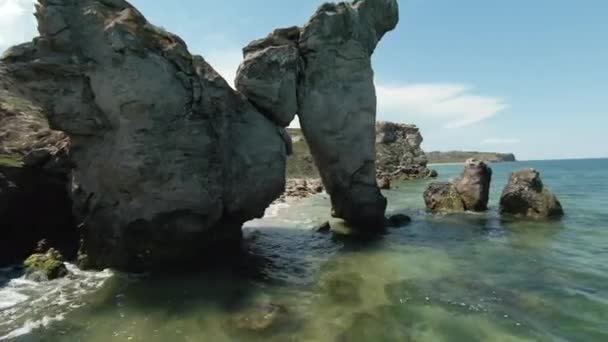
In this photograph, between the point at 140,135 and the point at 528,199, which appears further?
the point at 528,199

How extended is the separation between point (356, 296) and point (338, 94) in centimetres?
1452

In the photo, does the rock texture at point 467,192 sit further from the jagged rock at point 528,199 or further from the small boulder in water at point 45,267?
the small boulder in water at point 45,267

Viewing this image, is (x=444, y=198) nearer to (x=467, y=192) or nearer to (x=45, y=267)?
(x=467, y=192)

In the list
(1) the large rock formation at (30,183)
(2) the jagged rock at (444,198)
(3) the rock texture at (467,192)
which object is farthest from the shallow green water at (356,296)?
(2) the jagged rock at (444,198)

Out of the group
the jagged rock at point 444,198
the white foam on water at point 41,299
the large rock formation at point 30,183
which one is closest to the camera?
the white foam on water at point 41,299

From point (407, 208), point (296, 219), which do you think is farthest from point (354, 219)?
point (407, 208)

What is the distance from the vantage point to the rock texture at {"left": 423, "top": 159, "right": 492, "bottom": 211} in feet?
107

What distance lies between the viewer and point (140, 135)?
16797 millimetres

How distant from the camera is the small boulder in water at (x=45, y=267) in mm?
16438

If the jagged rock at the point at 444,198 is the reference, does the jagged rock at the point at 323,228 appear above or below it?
below

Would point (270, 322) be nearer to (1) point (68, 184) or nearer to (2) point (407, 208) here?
(1) point (68, 184)

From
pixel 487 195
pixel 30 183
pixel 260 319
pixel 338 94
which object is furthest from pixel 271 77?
pixel 487 195

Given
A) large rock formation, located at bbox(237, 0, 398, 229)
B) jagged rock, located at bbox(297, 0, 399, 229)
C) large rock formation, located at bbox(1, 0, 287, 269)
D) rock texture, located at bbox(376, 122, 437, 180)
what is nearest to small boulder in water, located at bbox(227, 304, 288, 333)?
large rock formation, located at bbox(1, 0, 287, 269)

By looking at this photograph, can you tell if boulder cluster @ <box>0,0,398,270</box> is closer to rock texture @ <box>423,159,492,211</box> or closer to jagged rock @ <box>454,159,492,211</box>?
rock texture @ <box>423,159,492,211</box>
